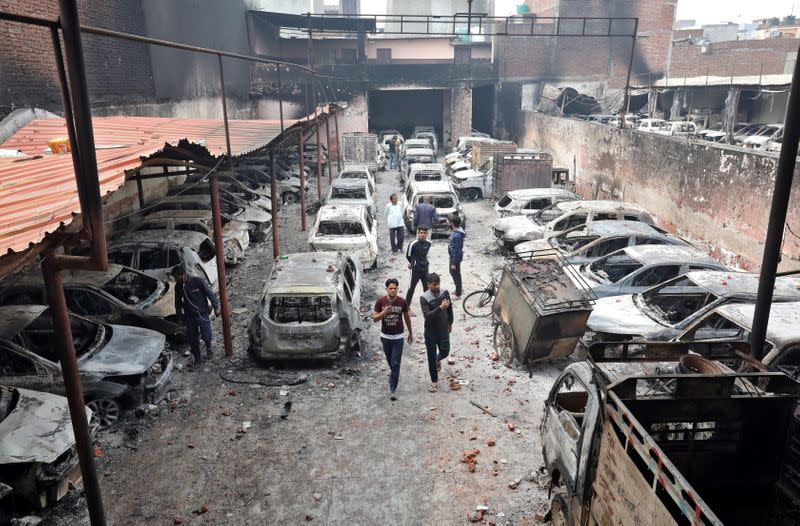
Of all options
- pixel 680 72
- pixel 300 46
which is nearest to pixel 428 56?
pixel 300 46

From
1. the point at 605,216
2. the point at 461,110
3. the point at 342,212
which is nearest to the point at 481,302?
the point at 342,212

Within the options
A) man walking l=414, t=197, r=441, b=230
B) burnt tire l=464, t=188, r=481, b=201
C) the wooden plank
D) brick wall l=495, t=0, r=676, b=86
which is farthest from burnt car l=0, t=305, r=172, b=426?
brick wall l=495, t=0, r=676, b=86

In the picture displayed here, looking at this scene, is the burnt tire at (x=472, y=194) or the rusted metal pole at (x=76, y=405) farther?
the burnt tire at (x=472, y=194)

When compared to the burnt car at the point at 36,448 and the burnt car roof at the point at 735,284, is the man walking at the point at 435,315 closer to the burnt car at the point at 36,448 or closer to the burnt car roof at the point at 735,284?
the burnt car roof at the point at 735,284

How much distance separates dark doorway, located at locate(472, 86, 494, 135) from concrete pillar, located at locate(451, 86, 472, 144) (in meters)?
4.61

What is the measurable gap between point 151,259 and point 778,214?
404 inches

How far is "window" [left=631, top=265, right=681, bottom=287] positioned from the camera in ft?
33.0

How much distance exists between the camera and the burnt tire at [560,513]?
486 cm

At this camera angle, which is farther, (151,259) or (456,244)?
(456,244)

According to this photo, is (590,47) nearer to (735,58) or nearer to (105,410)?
(735,58)

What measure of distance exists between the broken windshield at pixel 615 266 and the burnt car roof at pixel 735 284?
1827 mm

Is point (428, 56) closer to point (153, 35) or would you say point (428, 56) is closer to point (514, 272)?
point (153, 35)

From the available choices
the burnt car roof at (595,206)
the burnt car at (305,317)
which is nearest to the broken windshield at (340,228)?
the burnt car at (305,317)

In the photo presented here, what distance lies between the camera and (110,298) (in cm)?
905
